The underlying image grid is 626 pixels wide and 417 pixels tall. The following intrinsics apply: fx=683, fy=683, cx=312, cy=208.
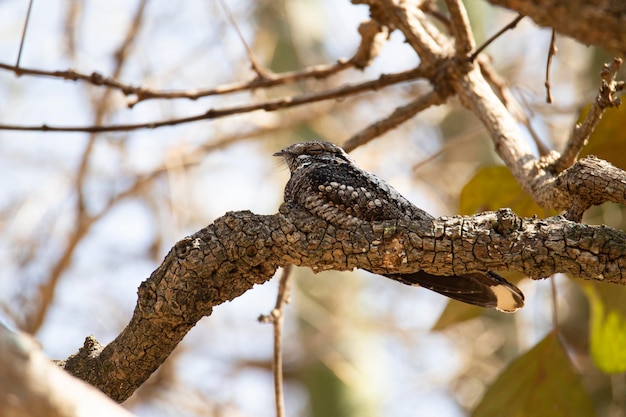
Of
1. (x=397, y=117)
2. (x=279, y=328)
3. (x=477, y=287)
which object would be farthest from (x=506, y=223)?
(x=397, y=117)

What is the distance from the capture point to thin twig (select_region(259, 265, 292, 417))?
3.04 metres

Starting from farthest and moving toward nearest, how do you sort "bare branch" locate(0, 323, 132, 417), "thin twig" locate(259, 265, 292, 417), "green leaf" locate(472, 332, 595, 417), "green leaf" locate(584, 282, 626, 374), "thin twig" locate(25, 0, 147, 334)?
1. "thin twig" locate(25, 0, 147, 334)
2. "green leaf" locate(584, 282, 626, 374)
3. "green leaf" locate(472, 332, 595, 417)
4. "thin twig" locate(259, 265, 292, 417)
5. "bare branch" locate(0, 323, 132, 417)

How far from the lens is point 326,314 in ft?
26.2

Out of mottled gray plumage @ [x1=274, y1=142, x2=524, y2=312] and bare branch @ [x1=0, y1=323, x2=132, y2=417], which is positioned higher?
mottled gray plumage @ [x1=274, y1=142, x2=524, y2=312]

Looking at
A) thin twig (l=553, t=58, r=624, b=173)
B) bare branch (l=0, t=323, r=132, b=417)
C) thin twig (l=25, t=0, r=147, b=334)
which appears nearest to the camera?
bare branch (l=0, t=323, r=132, b=417)

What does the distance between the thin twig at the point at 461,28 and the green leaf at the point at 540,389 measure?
148 cm

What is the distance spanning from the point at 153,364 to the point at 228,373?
6039 mm

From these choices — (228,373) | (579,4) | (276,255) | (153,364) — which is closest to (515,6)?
(579,4)

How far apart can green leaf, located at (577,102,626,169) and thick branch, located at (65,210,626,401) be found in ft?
4.09

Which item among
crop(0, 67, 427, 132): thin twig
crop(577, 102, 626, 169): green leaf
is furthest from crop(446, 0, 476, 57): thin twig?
crop(577, 102, 626, 169): green leaf

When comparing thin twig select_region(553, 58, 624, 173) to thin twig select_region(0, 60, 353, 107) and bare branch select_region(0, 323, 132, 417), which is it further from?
bare branch select_region(0, 323, 132, 417)

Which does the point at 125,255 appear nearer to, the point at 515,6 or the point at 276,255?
the point at 276,255

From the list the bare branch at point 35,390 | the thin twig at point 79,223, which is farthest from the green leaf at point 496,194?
the thin twig at point 79,223

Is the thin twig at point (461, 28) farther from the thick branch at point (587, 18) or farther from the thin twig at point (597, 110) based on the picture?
the thick branch at point (587, 18)
